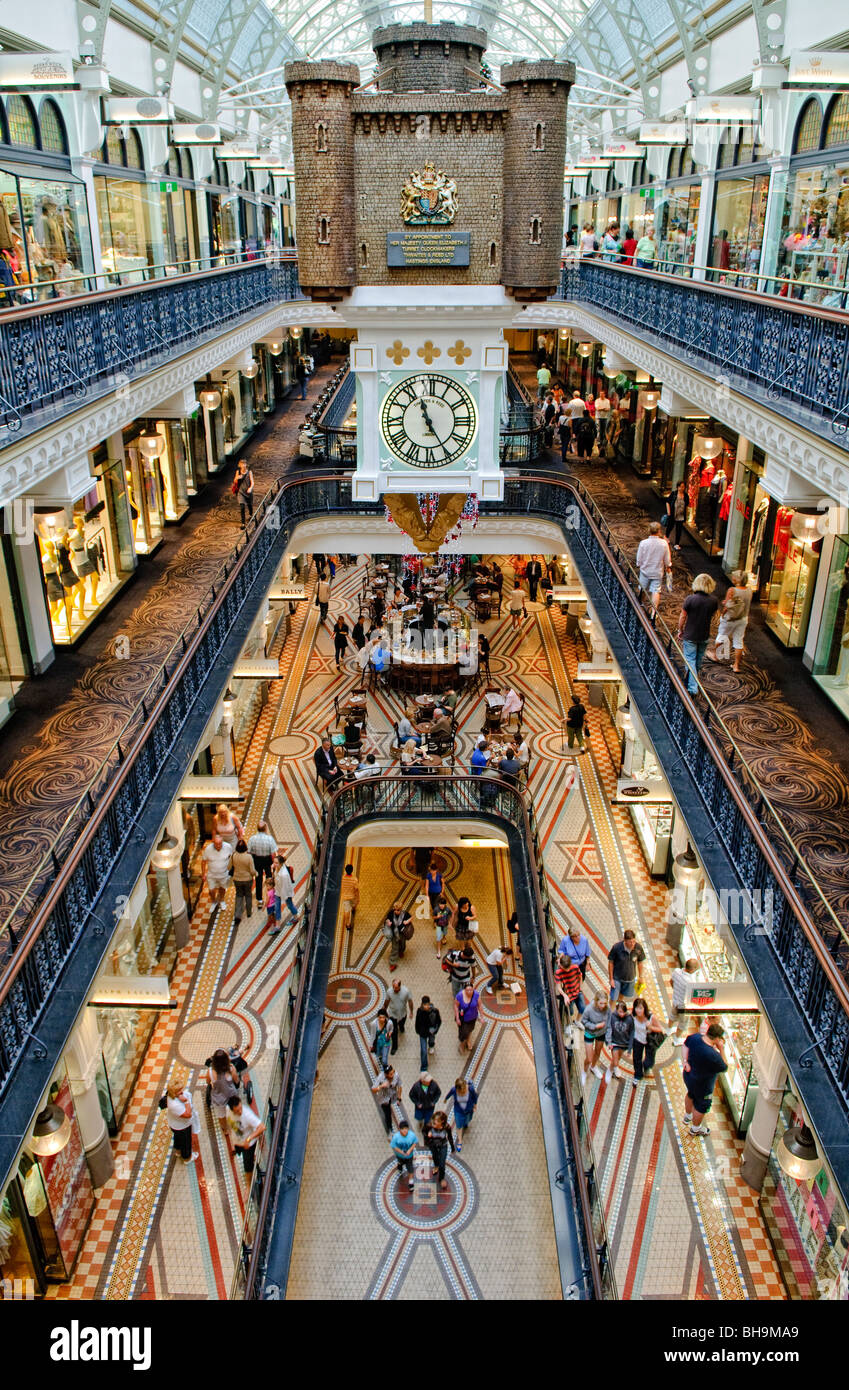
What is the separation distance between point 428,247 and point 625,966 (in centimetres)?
780

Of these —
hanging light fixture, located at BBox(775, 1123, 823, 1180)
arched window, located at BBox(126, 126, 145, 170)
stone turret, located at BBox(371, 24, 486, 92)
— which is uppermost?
arched window, located at BBox(126, 126, 145, 170)

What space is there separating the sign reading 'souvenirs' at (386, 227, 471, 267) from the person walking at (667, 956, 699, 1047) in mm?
5957

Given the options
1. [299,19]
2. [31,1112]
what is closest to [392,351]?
[31,1112]

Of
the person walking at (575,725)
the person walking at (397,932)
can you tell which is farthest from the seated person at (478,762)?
the person walking at (397,932)

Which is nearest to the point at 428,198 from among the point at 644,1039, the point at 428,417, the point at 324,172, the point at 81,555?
the point at 324,172

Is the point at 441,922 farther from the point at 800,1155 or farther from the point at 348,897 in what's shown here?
the point at 800,1155

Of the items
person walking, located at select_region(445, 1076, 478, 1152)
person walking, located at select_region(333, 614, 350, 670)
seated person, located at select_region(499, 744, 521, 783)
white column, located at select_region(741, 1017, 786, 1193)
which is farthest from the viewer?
person walking, located at select_region(333, 614, 350, 670)

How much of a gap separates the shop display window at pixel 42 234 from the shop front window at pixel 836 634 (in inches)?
339

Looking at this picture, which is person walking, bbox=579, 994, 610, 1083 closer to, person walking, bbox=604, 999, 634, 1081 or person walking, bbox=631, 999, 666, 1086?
person walking, bbox=604, 999, 634, 1081

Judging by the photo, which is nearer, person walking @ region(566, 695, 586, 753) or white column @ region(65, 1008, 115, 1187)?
white column @ region(65, 1008, 115, 1187)

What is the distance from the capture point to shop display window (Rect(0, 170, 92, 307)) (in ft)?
35.2

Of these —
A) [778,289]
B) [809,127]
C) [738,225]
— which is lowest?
[778,289]

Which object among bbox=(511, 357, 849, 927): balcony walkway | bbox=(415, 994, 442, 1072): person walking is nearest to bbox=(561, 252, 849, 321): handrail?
bbox=(511, 357, 849, 927): balcony walkway

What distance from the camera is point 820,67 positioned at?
9.66 m
